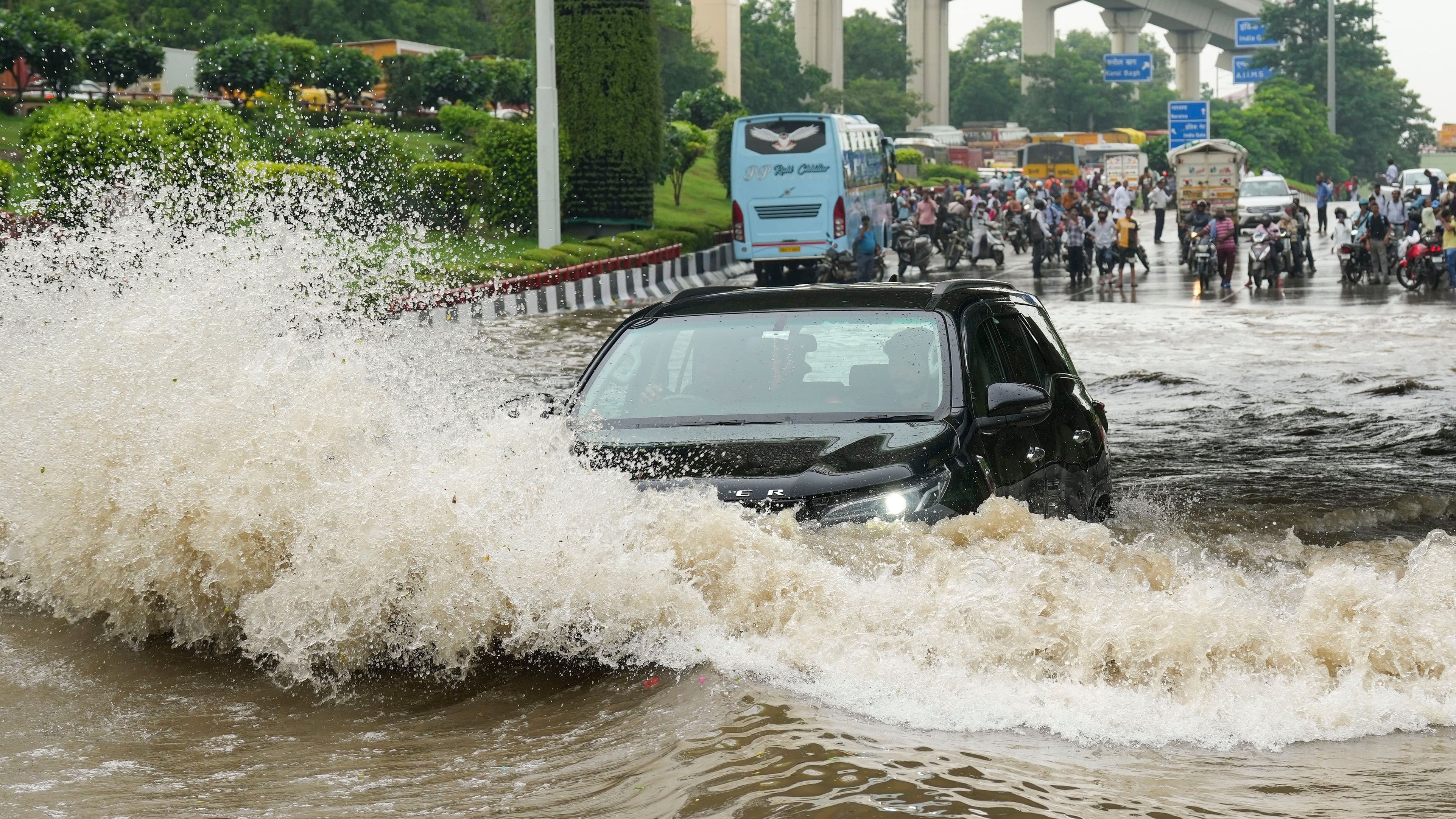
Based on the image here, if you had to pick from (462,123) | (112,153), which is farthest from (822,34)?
(112,153)

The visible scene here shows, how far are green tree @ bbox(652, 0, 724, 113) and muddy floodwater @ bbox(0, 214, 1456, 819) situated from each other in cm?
6051

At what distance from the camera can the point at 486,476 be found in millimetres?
5602

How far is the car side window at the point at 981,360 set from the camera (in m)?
6.58

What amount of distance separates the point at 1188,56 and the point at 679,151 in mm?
76745

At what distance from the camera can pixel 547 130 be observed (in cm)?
2934

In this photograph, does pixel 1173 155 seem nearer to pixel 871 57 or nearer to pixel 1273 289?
pixel 1273 289

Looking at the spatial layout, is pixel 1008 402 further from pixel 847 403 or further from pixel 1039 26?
pixel 1039 26

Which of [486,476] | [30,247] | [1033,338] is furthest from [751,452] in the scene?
[30,247]

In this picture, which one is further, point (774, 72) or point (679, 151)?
point (774, 72)

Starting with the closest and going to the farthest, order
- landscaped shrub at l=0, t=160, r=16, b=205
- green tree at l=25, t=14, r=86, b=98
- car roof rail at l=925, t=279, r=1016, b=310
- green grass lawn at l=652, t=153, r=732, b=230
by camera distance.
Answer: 1. car roof rail at l=925, t=279, r=1016, b=310
2. landscaped shrub at l=0, t=160, r=16, b=205
3. green tree at l=25, t=14, r=86, b=98
4. green grass lawn at l=652, t=153, r=732, b=230

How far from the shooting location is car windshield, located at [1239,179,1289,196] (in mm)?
49719

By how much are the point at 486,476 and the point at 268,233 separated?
3.08 m

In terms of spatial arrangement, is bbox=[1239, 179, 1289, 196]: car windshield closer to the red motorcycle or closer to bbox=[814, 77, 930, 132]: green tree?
the red motorcycle

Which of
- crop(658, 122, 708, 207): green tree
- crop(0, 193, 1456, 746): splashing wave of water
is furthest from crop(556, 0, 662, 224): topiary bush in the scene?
crop(0, 193, 1456, 746): splashing wave of water
